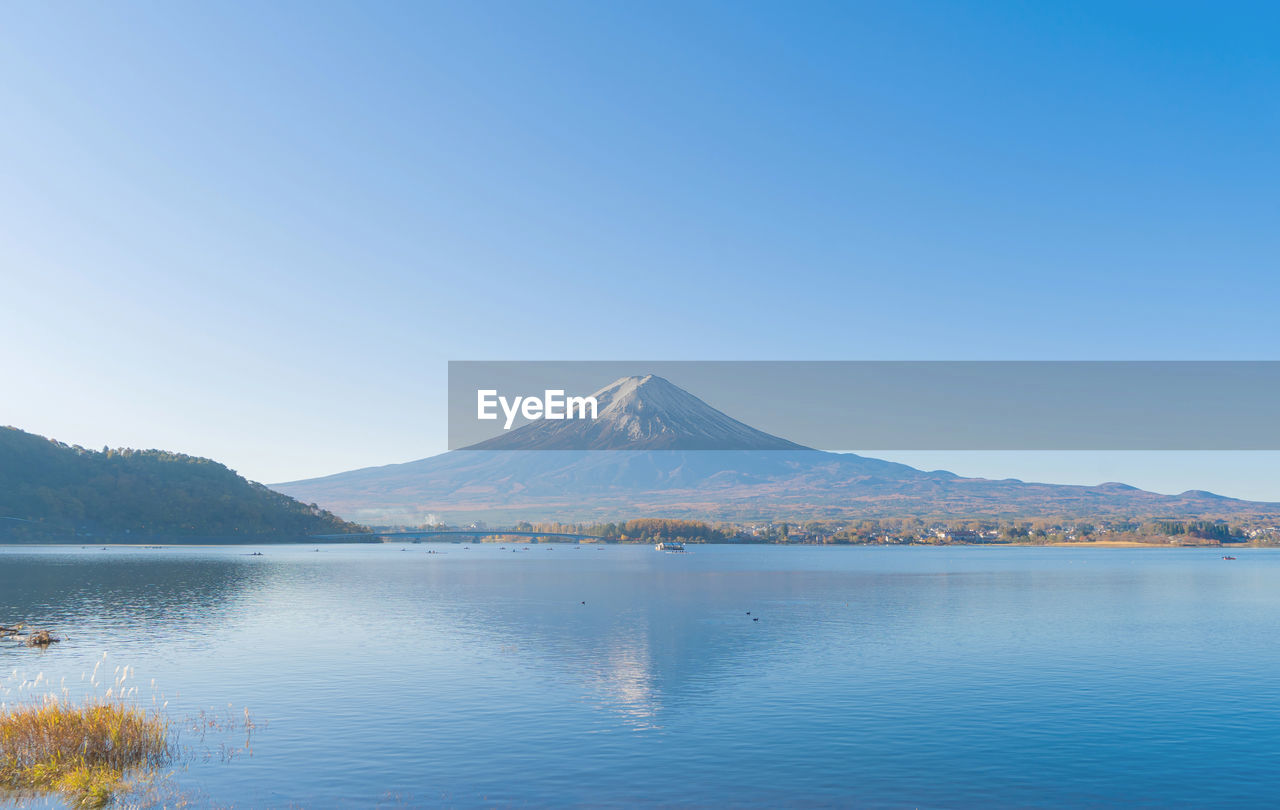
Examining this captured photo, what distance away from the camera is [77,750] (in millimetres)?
31844

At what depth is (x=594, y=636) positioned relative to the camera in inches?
2879

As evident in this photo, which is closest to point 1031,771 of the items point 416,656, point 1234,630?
point 416,656

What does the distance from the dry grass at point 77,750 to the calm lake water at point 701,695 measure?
7.83ft

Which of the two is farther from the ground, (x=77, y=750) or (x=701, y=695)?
(x=77, y=750)

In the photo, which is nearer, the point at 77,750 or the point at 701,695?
the point at 77,750

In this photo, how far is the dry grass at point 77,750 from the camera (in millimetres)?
29641

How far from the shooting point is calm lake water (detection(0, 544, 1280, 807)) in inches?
1229

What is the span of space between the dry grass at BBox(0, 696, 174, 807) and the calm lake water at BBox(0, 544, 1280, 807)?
2.39 meters

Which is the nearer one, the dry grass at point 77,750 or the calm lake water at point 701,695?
the dry grass at point 77,750

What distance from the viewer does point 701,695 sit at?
47.7 m

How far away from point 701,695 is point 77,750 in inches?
1121

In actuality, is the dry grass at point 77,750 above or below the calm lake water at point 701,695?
above

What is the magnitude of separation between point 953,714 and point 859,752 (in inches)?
391

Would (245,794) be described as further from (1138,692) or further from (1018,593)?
(1018,593)
